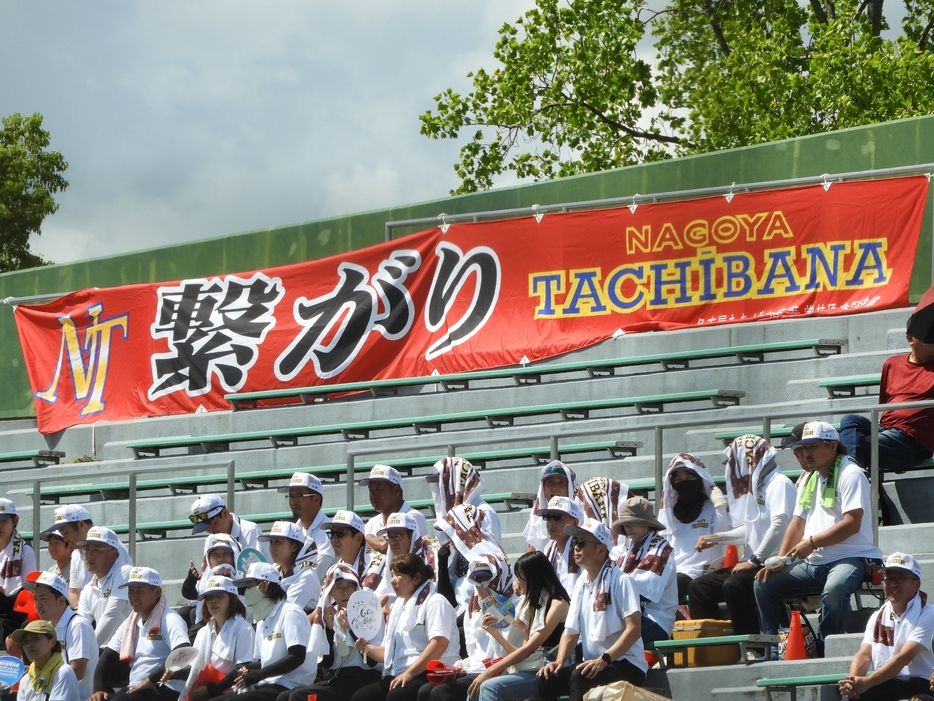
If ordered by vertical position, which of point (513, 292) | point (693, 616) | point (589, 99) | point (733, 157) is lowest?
point (693, 616)

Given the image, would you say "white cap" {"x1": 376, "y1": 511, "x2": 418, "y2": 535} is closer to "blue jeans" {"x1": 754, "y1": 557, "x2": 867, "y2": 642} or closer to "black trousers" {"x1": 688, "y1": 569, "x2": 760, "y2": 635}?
"black trousers" {"x1": 688, "y1": 569, "x2": 760, "y2": 635}

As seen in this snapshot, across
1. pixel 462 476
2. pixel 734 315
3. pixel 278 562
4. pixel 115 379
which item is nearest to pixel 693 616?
pixel 462 476

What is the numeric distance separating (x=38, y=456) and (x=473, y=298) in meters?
4.87

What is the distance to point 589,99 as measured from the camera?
25.5 metres

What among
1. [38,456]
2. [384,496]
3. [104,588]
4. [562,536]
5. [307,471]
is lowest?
[104,588]

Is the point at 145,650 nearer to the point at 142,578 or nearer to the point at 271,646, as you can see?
the point at 142,578

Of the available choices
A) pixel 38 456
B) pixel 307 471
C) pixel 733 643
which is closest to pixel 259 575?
pixel 733 643

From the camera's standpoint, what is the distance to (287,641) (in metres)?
9.20

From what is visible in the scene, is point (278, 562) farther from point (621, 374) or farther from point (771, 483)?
point (621, 374)

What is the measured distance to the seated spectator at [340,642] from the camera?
9258 millimetres

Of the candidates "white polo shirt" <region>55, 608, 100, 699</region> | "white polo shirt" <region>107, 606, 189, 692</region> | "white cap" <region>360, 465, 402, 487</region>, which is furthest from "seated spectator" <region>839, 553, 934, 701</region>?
"white polo shirt" <region>55, 608, 100, 699</region>

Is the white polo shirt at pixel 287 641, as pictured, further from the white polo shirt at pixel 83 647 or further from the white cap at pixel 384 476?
the white polo shirt at pixel 83 647

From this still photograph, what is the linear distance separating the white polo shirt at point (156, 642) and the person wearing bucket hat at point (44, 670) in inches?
15.7

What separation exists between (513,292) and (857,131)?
10.9ft
